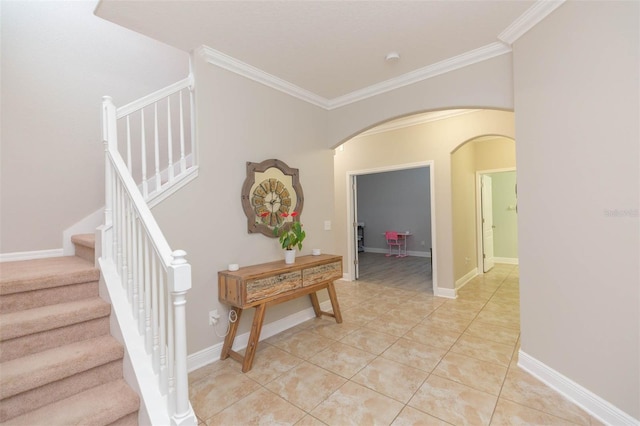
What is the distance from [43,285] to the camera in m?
1.70

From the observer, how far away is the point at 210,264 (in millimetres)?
2574

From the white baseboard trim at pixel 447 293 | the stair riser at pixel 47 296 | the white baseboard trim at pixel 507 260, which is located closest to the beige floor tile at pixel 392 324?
the white baseboard trim at pixel 447 293

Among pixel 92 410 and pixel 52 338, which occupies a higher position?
pixel 52 338

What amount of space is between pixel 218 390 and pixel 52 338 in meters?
1.12

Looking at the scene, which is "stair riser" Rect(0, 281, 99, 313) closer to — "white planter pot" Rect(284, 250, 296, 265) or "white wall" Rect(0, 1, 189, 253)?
"white wall" Rect(0, 1, 189, 253)

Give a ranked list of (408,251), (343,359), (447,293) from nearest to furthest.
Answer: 1. (343,359)
2. (447,293)
3. (408,251)

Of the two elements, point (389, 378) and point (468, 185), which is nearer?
point (389, 378)

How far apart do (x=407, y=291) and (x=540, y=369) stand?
8.44 ft

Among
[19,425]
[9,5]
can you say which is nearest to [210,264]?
[19,425]

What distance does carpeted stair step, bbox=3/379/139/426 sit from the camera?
1.27 m

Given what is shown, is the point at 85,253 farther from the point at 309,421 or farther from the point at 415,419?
the point at 415,419

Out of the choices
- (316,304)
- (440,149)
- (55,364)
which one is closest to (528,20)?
(440,149)

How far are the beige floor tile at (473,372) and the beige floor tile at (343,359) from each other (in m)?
0.61

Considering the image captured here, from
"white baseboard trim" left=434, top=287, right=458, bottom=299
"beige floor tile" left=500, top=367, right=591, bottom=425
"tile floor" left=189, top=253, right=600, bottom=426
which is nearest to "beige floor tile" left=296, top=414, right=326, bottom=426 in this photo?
"tile floor" left=189, top=253, right=600, bottom=426
